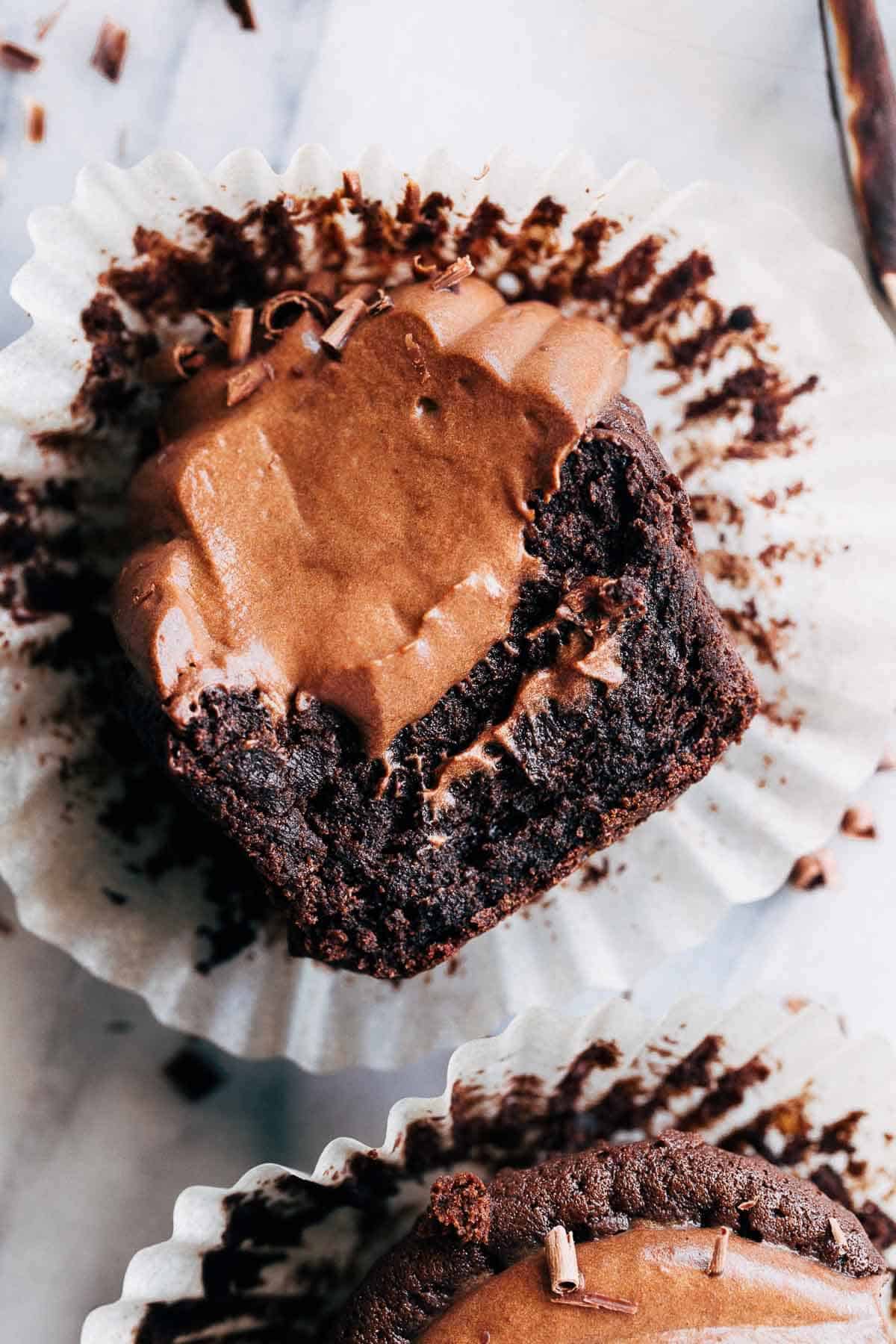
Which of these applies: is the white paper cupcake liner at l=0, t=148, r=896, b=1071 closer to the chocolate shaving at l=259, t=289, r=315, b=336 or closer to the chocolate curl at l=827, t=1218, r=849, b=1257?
the chocolate shaving at l=259, t=289, r=315, b=336

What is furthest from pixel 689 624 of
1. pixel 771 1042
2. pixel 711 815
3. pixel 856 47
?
pixel 856 47

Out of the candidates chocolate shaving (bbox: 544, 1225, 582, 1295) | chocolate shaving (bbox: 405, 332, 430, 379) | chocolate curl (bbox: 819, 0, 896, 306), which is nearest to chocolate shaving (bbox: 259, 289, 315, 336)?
chocolate shaving (bbox: 405, 332, 430, 379)

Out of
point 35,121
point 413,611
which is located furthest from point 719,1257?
point 35,121

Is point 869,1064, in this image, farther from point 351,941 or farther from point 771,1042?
point 351,941

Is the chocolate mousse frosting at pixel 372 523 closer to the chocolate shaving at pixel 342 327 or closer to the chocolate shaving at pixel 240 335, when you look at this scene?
the chocolate shaving at pixel 342 327

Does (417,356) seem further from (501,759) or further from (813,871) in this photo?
(813,871)

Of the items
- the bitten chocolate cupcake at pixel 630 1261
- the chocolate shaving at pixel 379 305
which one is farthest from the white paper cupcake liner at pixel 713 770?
the bitten chocolate cupcake at pixel 630 1261
